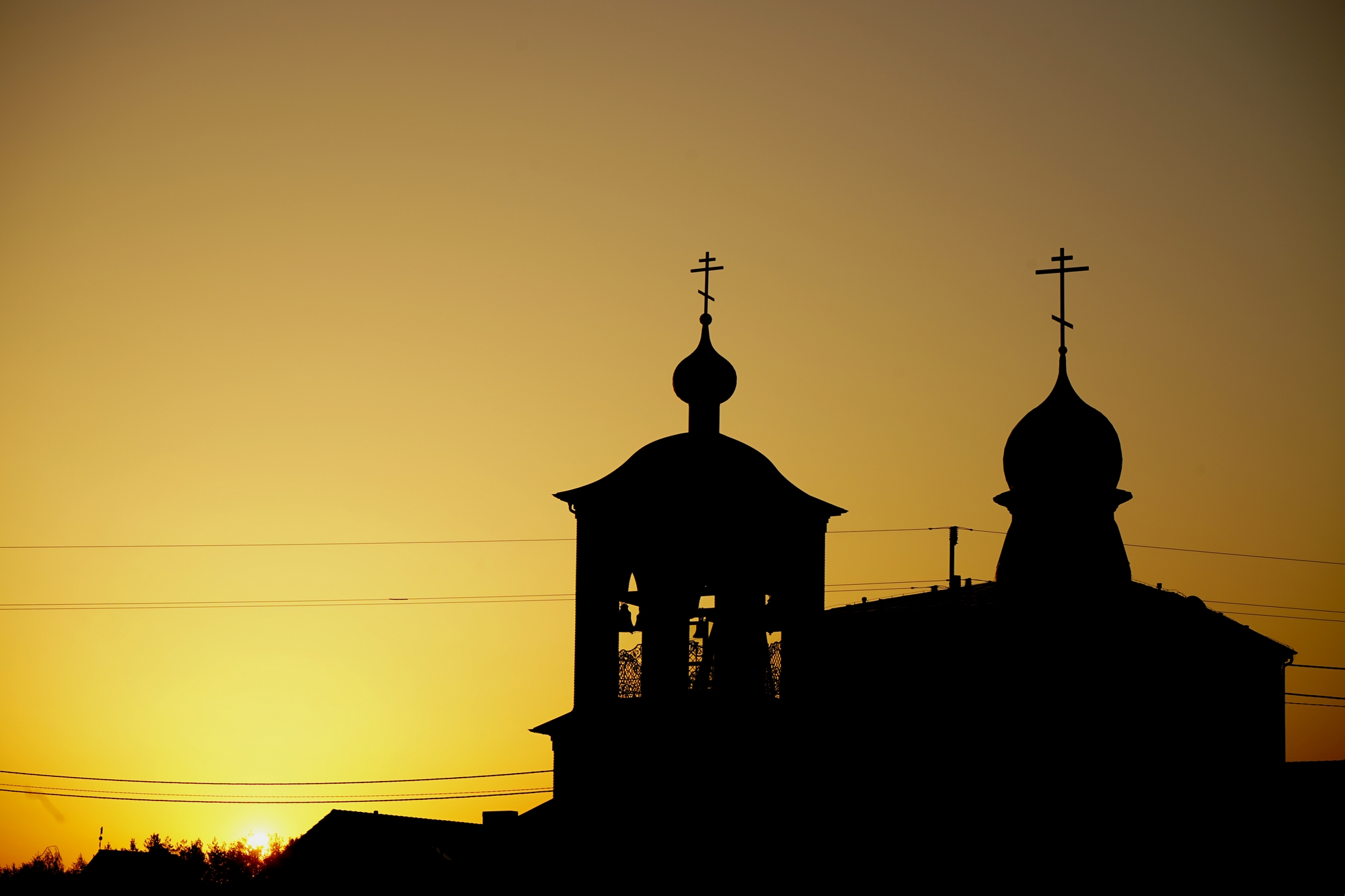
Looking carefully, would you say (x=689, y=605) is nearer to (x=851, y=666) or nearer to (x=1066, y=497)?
(x=851, y=666)

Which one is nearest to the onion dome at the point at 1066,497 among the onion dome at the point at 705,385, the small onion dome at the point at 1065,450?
the small onion dome at the point at 1065,450

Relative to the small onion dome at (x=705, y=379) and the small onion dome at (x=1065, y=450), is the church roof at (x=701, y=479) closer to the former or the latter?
the small onion dome at (x=705, y=379)

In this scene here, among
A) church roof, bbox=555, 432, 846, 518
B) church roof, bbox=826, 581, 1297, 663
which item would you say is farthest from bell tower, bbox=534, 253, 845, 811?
church roof, bbox=826, 581, 1297, 663

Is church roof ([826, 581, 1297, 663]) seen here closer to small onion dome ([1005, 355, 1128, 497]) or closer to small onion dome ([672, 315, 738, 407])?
small onion dome ([1005, 355, 1128, 497])

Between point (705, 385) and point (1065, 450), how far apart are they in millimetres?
6811

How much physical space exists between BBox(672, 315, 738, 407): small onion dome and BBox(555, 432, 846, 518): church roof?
1498 millimetres

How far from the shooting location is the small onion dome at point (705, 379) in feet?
69.9

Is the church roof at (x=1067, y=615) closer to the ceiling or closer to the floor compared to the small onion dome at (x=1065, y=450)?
closer to the floor

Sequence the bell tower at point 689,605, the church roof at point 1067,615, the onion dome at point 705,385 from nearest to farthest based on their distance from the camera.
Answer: the bell tower at point 689,605
the onion dome at point 705,385
the church roof at point 1067,615

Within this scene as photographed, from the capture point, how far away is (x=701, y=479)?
64.3 feet

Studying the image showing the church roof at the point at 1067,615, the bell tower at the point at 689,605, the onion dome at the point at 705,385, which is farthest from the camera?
the church roof at the point at 1067,615

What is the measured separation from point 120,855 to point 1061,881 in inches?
1639

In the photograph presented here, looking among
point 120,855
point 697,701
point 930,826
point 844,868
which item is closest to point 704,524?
point 697,701

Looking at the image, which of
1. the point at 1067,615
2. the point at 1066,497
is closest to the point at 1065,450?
the point at 1066,497
